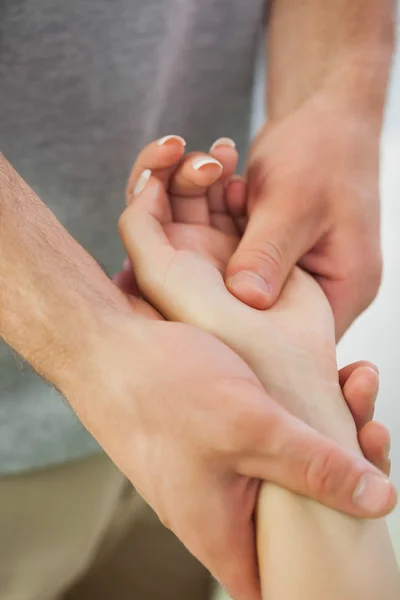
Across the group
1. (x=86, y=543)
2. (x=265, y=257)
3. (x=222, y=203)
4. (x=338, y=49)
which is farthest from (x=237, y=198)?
(x=86, y=543)

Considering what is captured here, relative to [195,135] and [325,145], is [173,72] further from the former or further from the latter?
[325,145]

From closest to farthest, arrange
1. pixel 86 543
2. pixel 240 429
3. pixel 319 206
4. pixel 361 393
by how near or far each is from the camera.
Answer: pixel 240 429 → pixel 361 393 → pixel 319 206 → pixel 86 543

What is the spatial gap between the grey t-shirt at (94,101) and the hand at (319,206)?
13 cm

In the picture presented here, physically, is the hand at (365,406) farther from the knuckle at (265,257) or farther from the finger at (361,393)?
the knuckle at (265,257)

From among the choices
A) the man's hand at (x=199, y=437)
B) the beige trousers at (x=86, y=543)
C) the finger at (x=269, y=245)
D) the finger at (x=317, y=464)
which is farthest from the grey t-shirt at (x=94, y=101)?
the finger at (x=317, y=464)

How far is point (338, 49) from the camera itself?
0.73 metres

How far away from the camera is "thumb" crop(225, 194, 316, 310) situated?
57cm

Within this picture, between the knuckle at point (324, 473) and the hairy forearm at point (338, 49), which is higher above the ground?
the hairy forearm at point (338, 49)

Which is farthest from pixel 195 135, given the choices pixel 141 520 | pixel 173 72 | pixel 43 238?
pixel 141 520

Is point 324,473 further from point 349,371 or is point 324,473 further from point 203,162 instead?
point 203,162

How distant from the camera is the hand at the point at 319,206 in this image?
1.98ft

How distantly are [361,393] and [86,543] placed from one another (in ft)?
1.86

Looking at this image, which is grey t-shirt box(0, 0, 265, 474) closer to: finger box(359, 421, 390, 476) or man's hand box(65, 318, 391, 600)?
man's hand box(65, 318, 391, 600)

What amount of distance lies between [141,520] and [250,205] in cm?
65
